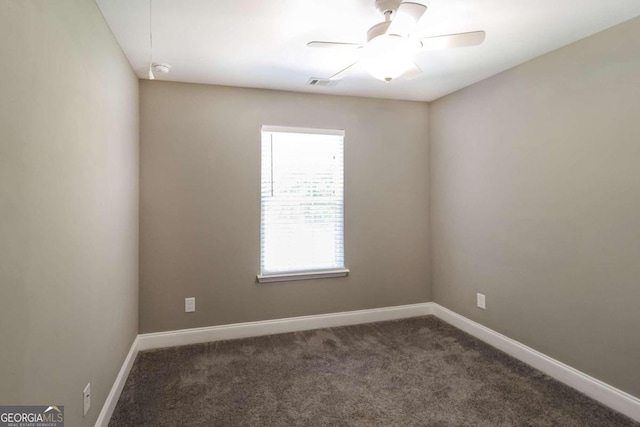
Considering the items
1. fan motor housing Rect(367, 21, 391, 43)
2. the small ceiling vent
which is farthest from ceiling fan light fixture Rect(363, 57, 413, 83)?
the small ceiling vent

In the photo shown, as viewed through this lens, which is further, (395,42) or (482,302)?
(482,302)

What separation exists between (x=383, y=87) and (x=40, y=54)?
2.66 meters

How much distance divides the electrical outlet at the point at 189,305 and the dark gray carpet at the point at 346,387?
0.32 meters

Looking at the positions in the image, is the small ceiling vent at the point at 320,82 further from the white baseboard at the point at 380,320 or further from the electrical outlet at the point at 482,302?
the electrical outlet at the point at 482,302

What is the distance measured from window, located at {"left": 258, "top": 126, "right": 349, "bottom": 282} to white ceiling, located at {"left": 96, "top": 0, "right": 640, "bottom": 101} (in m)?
0.64

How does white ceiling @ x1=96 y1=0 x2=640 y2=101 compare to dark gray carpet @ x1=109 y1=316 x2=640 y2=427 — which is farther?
dark gray carpet @ x1=109 y1=316 x2=640 y2=427

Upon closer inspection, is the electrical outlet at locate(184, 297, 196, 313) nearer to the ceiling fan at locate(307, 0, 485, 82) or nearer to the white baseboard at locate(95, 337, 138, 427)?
the white baseboard at locate(95, 337, 138, 427)

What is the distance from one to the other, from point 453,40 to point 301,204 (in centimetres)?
197

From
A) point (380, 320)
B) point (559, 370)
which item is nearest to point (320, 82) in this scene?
point (380, 320)

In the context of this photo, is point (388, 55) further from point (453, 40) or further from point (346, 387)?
point (346, 387)

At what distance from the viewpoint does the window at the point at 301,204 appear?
10.6 feet

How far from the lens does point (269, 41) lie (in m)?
2.24

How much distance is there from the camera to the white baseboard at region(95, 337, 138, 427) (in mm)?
1892

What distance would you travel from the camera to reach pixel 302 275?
3.32m
